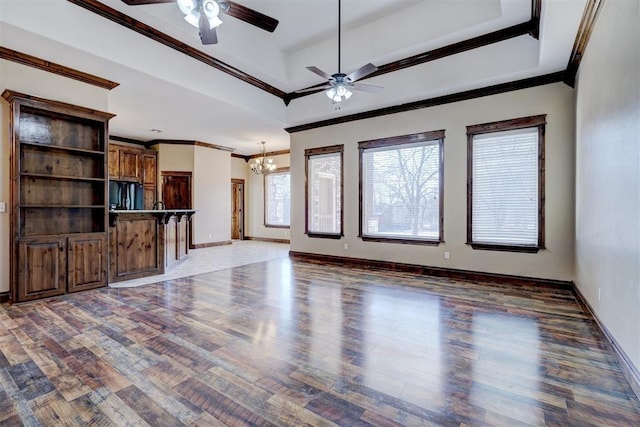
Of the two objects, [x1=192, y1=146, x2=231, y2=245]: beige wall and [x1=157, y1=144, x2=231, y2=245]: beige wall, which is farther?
[x1=192, y1=146, x2=231, y2=245]: beige wall

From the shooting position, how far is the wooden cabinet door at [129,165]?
8195 mm

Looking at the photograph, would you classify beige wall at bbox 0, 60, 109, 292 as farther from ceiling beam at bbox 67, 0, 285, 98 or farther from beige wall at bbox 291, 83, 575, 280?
beige wall at bbox 291, 83, 575, 280

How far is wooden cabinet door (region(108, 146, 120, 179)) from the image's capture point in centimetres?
798

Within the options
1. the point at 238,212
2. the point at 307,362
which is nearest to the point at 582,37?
the point at 307,362

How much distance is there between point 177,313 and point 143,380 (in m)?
1.38

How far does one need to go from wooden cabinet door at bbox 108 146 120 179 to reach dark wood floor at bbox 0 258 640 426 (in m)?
4.92

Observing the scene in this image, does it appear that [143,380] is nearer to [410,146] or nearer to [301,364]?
[301,364]

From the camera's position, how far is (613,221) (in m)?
2.47

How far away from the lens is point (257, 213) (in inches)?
447

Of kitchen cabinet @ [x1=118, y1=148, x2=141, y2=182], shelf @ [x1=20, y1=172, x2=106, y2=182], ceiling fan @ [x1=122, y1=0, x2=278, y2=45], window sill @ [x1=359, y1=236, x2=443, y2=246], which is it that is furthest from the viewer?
kitchen cabinet @ [x1=118, y1=148, x2=141, y2=182]

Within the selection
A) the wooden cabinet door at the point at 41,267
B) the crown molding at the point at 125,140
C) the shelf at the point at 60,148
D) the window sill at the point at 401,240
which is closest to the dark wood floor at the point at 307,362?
the wooden cabinet door at the point at 41,267

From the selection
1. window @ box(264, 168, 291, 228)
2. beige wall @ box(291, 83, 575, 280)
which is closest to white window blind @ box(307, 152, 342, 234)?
beige wall @ box(291, 83, 575, 280)

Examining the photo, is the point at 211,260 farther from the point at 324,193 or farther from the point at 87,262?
the point at 324,193

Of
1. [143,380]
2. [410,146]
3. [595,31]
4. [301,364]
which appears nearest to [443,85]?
[410,146]
